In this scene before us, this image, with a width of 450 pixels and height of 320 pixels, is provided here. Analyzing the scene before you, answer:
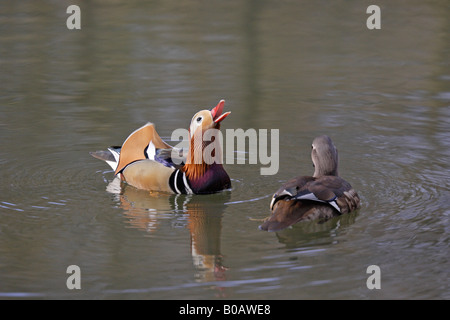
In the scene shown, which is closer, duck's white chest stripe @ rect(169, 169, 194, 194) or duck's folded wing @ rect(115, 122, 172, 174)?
duck's white chest stripe @ rect(169, 169, 194, 194)

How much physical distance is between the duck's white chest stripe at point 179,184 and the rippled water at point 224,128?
0.20m

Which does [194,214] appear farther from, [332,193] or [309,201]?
[332,193]

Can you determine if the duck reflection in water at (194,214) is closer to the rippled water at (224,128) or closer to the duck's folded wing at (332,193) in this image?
the rippled water at (224,128)

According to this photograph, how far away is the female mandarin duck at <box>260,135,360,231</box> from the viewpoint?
23.4 ft

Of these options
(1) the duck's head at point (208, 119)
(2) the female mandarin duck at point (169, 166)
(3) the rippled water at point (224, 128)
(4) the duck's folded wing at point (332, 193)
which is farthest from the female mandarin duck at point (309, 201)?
(1) the duck's head at point (208, 119)

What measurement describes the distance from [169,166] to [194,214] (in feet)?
3.19

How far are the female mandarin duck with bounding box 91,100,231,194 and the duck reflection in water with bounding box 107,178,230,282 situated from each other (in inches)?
3.5

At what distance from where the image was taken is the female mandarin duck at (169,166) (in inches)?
327

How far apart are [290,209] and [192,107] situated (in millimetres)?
4682

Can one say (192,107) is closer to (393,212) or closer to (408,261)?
(393,212)

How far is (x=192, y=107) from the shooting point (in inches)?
457

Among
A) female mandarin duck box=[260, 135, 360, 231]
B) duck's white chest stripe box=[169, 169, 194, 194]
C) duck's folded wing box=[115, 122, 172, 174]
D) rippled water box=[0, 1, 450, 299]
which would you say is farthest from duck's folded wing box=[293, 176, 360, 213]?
duck's folded wing box=[115, 122, 172, 174]

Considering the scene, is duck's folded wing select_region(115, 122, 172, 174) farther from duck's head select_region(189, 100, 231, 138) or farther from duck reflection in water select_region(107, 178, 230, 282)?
duck's head select_region(189, 100, 231, 138)
